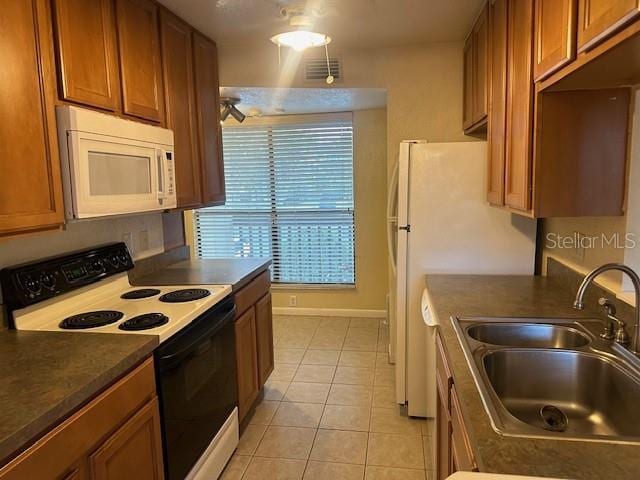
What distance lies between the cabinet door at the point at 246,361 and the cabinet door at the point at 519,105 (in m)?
1.54

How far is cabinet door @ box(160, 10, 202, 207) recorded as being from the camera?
2.42 m

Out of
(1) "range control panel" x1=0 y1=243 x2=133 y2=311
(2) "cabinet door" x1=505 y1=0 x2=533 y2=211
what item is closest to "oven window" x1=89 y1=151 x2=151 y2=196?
(1) "range control panel" x1=0 y1=243 x2=133 y2=311

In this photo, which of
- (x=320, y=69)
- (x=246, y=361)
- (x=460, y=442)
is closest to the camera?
(x=460, y=442)

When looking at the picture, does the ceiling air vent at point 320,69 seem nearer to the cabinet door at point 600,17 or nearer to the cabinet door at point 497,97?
the cabinet door at point 497,97

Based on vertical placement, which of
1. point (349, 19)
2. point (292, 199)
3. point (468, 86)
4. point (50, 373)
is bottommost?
point (50, 373)

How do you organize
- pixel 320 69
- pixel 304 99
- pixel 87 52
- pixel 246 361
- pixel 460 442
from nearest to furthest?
pixel 460 442
pixel 87 52
pixel 246 361
pixel 320 69
pixel 304 99

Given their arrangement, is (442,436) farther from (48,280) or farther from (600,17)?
(48,280)

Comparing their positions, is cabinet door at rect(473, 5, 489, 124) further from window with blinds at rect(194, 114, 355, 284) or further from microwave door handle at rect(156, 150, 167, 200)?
window with blinds at rect(194, 114, 355, 284)

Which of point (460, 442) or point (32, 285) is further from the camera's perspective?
point (32, 285)

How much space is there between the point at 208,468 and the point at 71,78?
1.77m

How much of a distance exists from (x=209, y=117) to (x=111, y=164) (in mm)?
→ 1193

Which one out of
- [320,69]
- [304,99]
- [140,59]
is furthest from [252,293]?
[304,99]

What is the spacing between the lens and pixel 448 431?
1.50 metres

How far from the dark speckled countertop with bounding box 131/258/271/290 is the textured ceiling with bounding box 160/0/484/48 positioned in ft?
4.77
